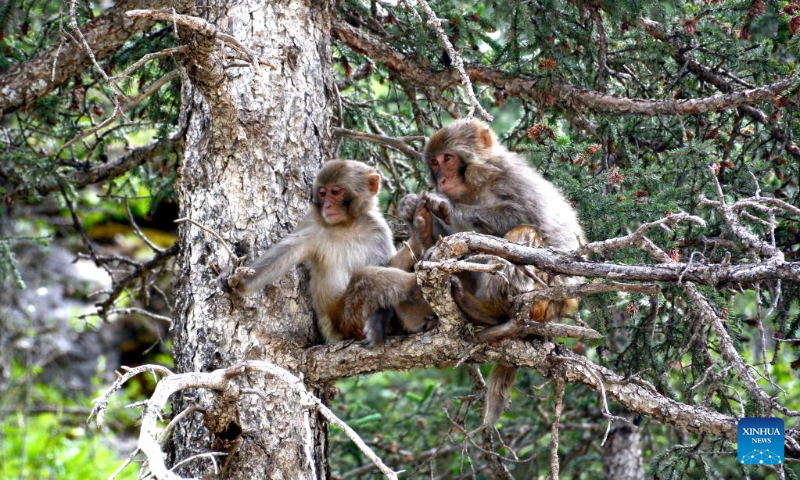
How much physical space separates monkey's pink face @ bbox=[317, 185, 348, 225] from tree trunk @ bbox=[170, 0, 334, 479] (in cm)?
18

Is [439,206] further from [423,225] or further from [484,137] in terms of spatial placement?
[484,137]

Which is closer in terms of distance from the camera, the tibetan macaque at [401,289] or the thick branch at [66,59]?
the tibetan macaque at [401,289]

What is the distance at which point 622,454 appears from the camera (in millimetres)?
7594

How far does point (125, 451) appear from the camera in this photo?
13234 millimetres

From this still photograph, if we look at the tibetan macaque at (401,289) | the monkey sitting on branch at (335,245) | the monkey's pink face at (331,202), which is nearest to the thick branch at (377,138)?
the monkey sitting on branch at (335,245)

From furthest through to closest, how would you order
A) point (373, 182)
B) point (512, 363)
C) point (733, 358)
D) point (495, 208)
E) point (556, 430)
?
1. point (373, 182)
2. point (495, 208)
3. point (512, 363)
4. point (556, 430)
5. point (733, 358)

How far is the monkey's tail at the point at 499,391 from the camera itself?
486cm

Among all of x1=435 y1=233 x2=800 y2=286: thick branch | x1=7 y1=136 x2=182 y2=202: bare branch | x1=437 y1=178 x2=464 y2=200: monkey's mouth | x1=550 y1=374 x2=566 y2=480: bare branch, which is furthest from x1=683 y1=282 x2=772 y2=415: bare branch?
x1=7 y1=136 x2=182 y2=202: bare branch

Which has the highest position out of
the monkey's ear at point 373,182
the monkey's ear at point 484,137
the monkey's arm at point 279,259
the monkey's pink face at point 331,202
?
the monkey's ear at point 484,137

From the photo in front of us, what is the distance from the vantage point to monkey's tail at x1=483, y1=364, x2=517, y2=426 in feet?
15.9

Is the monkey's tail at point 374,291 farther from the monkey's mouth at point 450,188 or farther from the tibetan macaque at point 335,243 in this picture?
the monkey's mouth at point 450,188

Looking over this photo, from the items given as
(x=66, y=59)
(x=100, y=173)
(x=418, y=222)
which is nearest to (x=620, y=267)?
(x=418, y=222)

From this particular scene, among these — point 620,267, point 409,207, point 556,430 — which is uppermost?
point 409,207

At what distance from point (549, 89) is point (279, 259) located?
2146 millimetres
